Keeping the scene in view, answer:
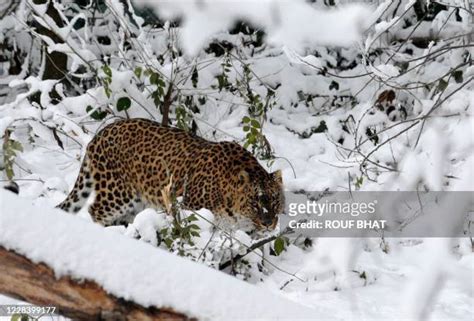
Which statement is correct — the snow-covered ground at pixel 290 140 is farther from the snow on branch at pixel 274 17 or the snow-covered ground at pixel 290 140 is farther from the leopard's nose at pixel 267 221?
the leopard's nose at pixel 267 221

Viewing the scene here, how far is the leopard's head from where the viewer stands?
223 inches

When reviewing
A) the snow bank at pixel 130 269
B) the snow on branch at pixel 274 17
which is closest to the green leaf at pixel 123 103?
the snow bank at pixel 130 269

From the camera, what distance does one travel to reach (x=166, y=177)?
588 centimetres

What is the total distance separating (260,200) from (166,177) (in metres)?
0.70

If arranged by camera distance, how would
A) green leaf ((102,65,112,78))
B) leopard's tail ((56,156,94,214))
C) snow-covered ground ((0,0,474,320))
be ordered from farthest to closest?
green leaf ((102,65,112,78)) < leopard's tail ((56,156,94,214)) < snow-covered ground ((0,0,474,320))

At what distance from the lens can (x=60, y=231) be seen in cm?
222

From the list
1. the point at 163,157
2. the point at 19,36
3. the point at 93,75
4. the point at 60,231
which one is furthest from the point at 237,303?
the point at 19,36

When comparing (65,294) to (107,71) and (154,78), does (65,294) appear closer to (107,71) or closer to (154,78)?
(107,71)

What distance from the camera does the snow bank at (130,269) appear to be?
2084mm

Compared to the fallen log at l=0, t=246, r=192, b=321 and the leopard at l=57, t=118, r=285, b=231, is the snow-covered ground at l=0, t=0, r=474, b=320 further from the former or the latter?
the leopard at l=57, t=118, r=285, b=231

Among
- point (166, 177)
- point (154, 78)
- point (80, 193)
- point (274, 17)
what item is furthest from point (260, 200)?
point (274, 17)

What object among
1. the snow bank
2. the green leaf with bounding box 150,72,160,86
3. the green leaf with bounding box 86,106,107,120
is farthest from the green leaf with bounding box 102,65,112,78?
the snow bank

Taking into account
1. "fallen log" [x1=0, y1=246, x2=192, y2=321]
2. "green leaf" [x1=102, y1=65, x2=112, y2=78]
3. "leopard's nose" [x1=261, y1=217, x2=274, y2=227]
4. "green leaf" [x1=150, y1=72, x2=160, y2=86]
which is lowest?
"fallen log" [x1=0, y1=246, x2=192, y2=321]

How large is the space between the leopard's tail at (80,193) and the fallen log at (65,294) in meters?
3.86
